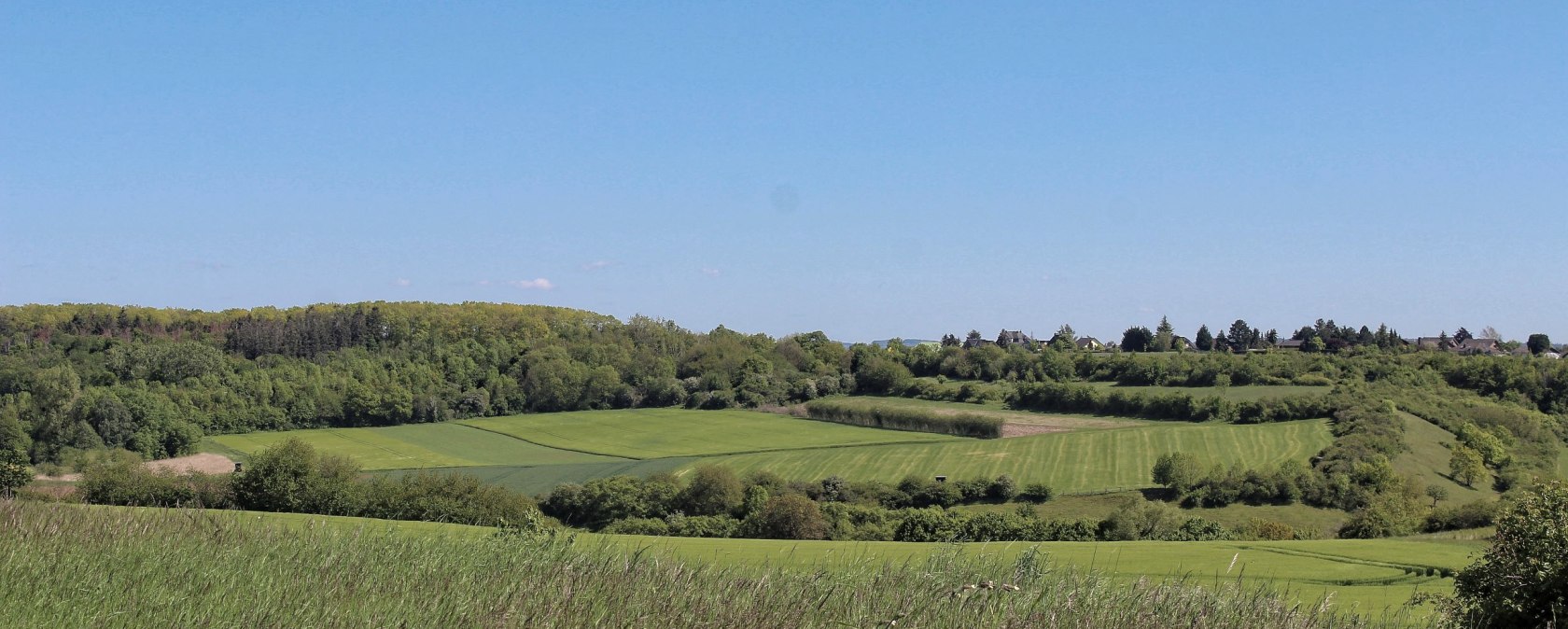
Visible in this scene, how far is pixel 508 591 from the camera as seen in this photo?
6.95 m

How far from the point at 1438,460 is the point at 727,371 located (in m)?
73.7

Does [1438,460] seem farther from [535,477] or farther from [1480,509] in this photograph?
[535,477]

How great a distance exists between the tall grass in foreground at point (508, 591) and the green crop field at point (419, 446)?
240 ft

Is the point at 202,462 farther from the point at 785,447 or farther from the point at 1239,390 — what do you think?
the point at 1239,390

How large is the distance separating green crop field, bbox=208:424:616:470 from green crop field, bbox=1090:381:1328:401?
1810 inches

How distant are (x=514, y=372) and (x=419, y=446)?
32.2m

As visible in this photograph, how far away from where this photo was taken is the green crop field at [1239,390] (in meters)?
85.6

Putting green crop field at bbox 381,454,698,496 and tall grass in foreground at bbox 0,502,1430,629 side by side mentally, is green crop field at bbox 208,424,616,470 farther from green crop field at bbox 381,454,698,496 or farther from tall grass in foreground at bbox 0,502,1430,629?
tall grass in foreground at bbox 0,502,1430,629

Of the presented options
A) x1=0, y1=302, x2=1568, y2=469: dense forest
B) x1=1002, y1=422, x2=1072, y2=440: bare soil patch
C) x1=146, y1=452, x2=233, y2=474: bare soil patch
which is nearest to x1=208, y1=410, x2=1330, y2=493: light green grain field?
x1=1002, y1=422, x2=1072, y2=440: bare soil patch

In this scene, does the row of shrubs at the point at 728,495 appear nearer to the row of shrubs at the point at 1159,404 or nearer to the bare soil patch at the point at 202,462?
the bare soil patch at the point at 202,462

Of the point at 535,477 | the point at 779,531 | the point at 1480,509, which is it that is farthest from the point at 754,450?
the point at 1480,509

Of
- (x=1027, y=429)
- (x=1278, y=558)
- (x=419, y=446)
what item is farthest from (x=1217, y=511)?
(x=419, y=446)

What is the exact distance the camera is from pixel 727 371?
124375 millimetres

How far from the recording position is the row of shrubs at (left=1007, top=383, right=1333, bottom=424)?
81.4 m
